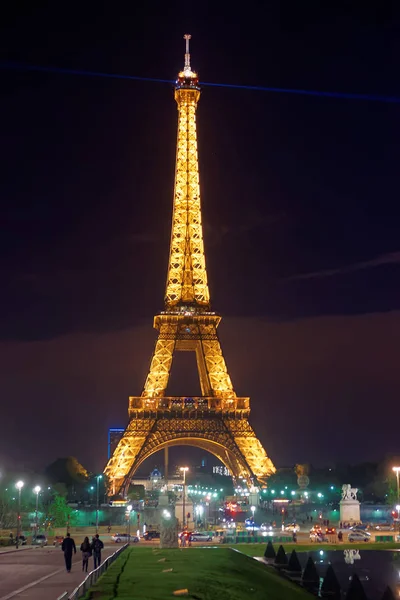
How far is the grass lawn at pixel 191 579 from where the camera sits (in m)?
26.2

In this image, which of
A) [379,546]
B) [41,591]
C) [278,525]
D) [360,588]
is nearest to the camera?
[41,591]

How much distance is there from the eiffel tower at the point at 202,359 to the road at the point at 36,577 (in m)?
61.0

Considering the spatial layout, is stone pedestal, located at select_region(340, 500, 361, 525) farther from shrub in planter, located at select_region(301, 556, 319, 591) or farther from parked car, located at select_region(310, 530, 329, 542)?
shrub in planter, located at select_region(301, 556, 319, 591)

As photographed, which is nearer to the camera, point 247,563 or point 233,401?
point 247,563

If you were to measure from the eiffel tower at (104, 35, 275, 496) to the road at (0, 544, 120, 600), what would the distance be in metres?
61.0

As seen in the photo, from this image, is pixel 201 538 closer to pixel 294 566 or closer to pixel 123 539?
pixel 123 539

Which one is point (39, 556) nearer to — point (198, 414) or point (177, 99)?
point (198, 414)

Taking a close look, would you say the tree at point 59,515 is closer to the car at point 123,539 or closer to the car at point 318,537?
the car at point 123,539

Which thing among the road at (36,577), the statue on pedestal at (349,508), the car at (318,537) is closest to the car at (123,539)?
the car at (318,537)

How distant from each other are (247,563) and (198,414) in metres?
65.9

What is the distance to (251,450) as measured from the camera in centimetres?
10562

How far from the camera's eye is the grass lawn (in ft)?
85.9

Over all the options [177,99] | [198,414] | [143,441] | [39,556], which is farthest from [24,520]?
[39,556]

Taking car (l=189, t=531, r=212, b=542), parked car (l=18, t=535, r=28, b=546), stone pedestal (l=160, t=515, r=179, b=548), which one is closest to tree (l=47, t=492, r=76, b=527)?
parked car (l=18, t=535, r=28, b=546)
